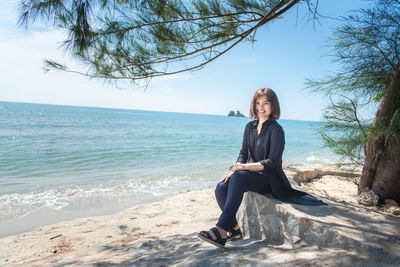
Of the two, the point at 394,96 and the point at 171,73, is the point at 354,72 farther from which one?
the point at 171,73

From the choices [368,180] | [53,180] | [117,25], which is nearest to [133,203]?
[53,180]

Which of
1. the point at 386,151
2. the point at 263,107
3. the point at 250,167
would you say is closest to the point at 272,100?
the point at 263,107

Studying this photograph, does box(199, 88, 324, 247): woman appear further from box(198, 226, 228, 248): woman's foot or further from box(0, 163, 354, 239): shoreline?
box(0, 163, 354, 239): shoreline

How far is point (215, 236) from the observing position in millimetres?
1704

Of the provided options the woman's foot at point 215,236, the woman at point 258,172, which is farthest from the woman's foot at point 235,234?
the woman's foot at point 215,236

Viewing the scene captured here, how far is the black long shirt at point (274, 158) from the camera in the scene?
1994mm

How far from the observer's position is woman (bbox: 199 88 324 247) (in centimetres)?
183

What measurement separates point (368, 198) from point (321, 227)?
181 centimetres

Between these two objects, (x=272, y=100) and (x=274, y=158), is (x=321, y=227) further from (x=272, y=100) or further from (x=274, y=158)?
(x=272, y=100)

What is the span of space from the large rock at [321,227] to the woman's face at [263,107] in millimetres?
758

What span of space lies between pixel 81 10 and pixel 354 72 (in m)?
3.08

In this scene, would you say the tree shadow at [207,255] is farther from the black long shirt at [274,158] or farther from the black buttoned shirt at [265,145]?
the black buttoned shirt at [265,145]

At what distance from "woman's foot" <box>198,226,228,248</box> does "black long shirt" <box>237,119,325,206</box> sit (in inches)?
24.0

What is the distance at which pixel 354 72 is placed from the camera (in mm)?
2801
